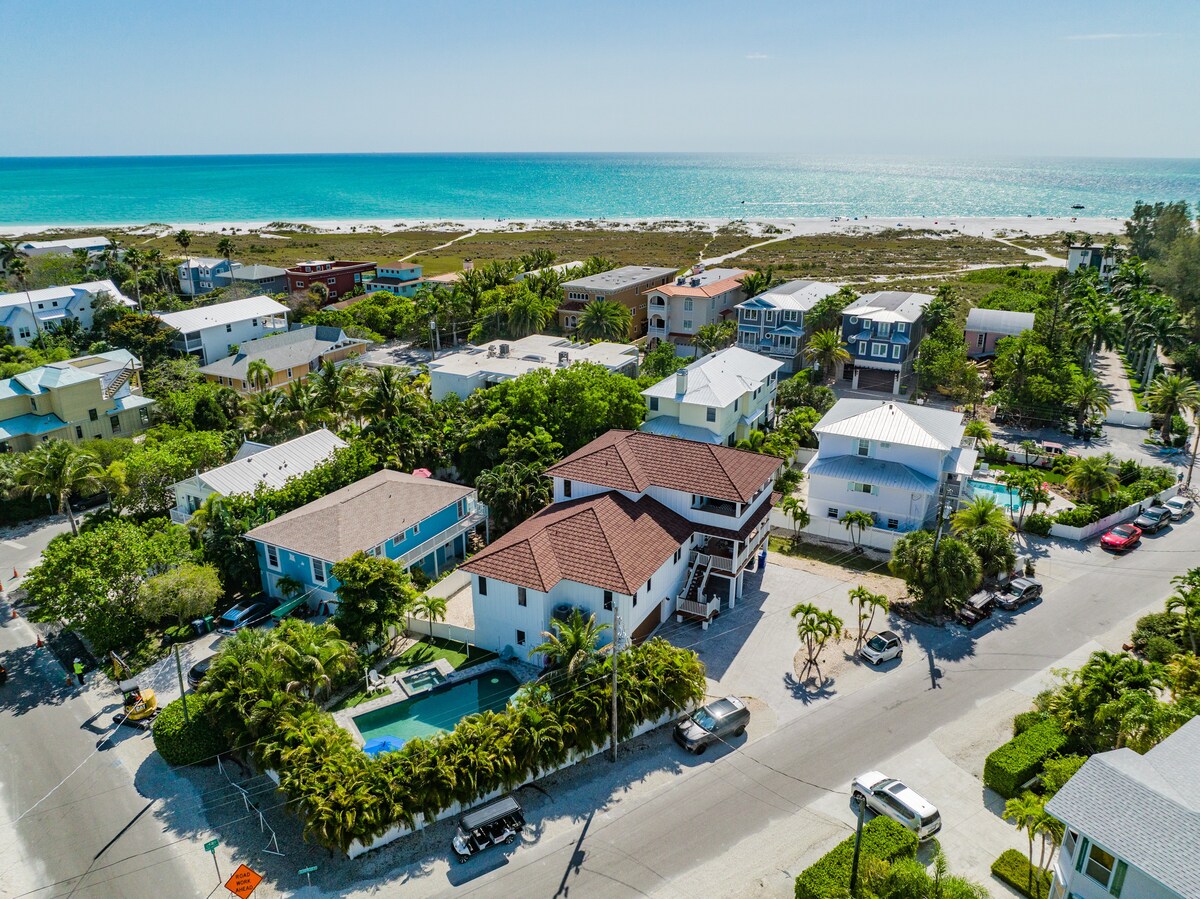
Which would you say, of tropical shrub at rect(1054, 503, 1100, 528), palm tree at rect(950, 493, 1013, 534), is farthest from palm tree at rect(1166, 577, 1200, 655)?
tropical shrub at rect(1054, 503, 1100, 528)

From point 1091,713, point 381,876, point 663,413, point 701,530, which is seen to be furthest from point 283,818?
point 663,413

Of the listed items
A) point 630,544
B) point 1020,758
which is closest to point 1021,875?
point 1020,758

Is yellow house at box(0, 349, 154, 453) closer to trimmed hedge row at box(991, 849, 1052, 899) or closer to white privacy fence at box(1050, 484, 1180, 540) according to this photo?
trimmed hedge row at box(991, 849, 1052, 899)

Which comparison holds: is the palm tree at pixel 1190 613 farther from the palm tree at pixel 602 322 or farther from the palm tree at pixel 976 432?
the palm tree at pixel 602 322

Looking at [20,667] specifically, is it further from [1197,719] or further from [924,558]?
[1197,719]

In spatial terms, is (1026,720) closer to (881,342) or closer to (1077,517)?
(1077,517)
